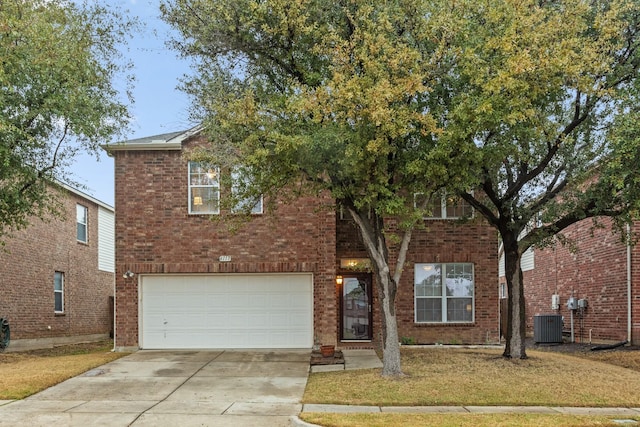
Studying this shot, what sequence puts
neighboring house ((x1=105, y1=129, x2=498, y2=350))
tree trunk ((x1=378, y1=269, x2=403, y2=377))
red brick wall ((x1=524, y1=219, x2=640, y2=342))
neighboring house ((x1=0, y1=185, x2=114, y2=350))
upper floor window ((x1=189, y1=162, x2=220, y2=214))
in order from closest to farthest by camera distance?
tree trunk ((x1=378, y1=269, x2=403, y2=377)) → neighboring house ((x1=105, y1=129, x2=498, y2=350)) → upper floor window ((x1=189, y1=162, x2=220, y2=214)) → red brick wall ((x1=524, y1=219, x2=640, y2=342)) → neighboring house ((x1=0, y1=185, x2=114, y2=350))

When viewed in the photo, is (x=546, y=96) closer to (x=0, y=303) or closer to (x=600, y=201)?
(x=600, y=201)

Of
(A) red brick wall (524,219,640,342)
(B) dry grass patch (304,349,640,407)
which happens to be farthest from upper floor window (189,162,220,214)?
(A) red brick wall (524,219,640,342)

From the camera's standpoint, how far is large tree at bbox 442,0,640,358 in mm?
9273

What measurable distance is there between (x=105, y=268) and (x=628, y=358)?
2061 centimetres

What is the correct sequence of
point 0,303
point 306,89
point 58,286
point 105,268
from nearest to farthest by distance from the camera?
point 306,89 → point 0,303 → point 58,286 → point 105,268

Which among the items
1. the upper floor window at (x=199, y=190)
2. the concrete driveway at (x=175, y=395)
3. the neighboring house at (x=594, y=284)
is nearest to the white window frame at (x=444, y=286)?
the neighboring house at (x=594, y=284)

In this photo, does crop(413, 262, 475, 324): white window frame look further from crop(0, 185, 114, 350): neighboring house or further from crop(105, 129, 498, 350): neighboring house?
crop(0, 185, 114, 350): neighboring house

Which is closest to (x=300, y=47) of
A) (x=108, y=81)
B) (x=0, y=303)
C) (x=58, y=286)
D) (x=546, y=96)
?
(x=546, y=96)

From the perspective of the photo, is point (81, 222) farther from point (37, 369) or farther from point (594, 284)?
point (594, 284)

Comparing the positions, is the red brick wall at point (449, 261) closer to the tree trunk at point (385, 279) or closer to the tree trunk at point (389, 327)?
the tree trunk at point (385, 279)

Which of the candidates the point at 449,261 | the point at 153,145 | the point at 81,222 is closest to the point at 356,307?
the point at 449,261

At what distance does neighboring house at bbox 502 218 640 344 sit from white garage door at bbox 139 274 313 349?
719cm

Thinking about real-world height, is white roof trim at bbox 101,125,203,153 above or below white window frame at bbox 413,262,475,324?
above

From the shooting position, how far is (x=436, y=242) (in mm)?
16172
